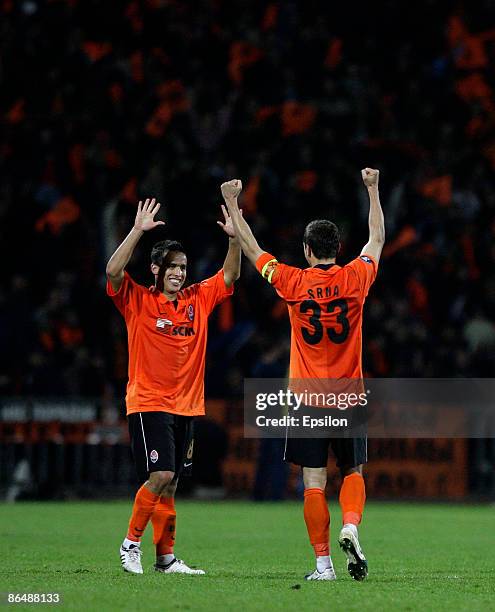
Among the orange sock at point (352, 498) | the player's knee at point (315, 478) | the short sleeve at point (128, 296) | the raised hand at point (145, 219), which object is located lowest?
the orange sock at point (352, 498)

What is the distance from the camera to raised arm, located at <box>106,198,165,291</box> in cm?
806

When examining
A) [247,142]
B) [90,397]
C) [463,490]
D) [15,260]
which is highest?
[247,142]

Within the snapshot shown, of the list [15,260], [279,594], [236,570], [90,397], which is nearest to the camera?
[279,594]

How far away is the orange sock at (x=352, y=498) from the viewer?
297 inches

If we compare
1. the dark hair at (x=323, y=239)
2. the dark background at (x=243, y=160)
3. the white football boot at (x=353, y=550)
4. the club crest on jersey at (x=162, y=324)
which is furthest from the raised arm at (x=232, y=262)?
the dark background at (x=243, y=160)

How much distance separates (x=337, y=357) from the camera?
781 cm

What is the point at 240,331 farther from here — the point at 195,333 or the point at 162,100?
the point at 195,333

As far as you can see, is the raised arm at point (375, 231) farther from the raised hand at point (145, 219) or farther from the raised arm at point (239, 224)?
the raised hand at point (145, 219)

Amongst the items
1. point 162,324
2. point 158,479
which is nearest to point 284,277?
point 162,324

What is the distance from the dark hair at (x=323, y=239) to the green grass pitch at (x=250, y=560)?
1954mm

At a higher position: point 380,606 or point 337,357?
point 337,357

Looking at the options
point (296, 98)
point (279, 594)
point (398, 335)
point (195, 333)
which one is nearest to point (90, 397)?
point (398, 335)

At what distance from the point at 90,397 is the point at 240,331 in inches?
95.0

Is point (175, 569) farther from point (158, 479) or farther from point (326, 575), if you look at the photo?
point (326, 575)
